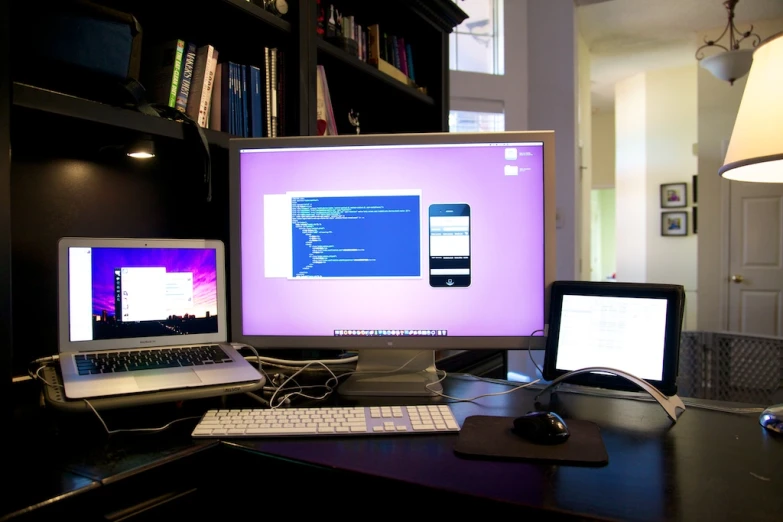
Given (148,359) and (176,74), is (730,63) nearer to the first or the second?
(176,74)

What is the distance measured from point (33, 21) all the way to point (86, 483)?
0.74 meters

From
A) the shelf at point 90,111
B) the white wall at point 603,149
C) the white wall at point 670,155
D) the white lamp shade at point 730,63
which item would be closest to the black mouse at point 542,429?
the shelf at point 90,111

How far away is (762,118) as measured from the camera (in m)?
0.92

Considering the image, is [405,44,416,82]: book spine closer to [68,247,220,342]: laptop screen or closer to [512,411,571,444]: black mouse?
[68,247,220,342]: laptop screen

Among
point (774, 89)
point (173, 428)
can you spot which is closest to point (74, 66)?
point (173, 428)

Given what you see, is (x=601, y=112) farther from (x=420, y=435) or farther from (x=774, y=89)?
(x=420, y=435)

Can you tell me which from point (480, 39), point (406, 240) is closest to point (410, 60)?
point (406, 240)

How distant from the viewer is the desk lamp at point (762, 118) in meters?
0.89

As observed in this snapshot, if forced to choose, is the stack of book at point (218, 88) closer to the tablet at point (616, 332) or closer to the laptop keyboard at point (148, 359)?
the laptop keyboard at point (148, 359)

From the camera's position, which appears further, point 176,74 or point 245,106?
point 245,106

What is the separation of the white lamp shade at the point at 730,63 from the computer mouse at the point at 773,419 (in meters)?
3.07

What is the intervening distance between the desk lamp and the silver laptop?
3.13 feet

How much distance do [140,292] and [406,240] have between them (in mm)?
538

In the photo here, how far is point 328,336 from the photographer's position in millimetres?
1057
